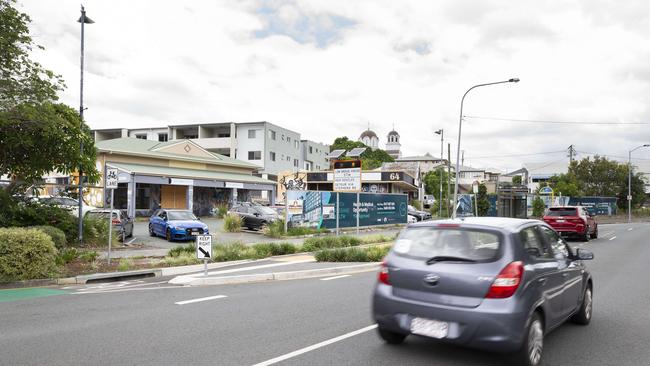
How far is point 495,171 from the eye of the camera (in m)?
133

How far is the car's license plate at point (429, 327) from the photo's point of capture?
479 cm

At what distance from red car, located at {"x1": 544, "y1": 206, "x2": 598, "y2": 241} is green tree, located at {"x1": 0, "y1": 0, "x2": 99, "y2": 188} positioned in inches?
780

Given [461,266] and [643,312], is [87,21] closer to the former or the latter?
[461,266]

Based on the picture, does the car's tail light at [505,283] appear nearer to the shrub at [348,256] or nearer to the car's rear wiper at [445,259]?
the car's rear wiper at [445,259]

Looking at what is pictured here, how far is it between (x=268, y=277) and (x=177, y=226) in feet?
35.2

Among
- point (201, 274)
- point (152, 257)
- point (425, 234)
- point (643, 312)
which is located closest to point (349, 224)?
point (152, 257)

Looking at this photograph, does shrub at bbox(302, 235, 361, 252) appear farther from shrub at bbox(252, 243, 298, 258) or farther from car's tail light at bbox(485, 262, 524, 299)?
car's tail light at bbox(485, 262, 524, 299)

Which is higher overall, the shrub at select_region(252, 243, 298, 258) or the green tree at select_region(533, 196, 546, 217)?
the green tree at select_region(533, 196, 546, 217)

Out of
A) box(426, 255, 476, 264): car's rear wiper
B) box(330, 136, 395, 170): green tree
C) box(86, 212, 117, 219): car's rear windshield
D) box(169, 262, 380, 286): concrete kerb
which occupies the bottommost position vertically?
box(169, 262, 380, 286): concrete kerb

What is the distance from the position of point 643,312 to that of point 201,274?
931 centimetres

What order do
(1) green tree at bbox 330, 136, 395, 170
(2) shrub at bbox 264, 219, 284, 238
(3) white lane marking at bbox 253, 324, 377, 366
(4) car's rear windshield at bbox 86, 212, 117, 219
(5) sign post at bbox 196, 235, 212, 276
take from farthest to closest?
(1) green tree at bbox 330, 136, 395, 170
(2) shrub at bbox 264, 219, 284, 238
(4) car's rear windshield at bbox 86, 212, 117, 219
(5) sign post at bbox 196, 235, 212, 276
(3) white lane marking at bbox 253, 324, 377, 366

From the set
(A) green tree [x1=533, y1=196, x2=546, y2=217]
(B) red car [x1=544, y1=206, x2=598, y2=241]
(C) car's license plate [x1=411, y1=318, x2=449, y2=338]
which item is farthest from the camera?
(A) green tree [x1=533, y1=196, x2=546, y2=217]

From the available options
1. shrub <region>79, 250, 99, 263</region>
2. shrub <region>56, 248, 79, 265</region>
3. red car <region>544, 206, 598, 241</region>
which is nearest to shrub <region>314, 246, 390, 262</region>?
shrub <region>79, 250, 99, 263</region>

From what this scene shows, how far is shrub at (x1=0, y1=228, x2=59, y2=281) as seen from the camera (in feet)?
35.5
